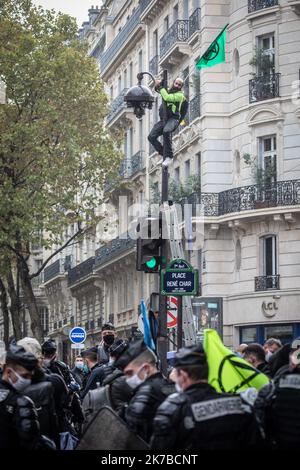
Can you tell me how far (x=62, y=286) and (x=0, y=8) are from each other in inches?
1274

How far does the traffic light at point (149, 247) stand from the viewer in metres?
19.5

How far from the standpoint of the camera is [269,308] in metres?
38.6

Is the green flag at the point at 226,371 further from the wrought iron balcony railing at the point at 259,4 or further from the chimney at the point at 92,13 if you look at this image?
the chimney at the point at 92,13

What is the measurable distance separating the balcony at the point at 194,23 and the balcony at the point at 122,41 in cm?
871

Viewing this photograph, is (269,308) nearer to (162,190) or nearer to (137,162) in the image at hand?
(137,162)

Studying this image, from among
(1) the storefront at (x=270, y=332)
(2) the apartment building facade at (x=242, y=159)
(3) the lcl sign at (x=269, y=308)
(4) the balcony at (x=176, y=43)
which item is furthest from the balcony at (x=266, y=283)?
(4) the balcony at (x=176, y=43)

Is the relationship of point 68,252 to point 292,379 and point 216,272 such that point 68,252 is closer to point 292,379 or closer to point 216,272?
point 216,272

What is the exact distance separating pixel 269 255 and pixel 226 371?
30.2 metres

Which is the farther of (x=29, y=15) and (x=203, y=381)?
(x=29, y=15)

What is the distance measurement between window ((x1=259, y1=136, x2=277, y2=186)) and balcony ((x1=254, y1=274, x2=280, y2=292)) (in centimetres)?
276

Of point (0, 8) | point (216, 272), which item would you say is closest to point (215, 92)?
point (216, 272)

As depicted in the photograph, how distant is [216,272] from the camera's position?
4159cm

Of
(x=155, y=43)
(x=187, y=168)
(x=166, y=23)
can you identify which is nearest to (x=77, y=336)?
(x=187, y=168)
